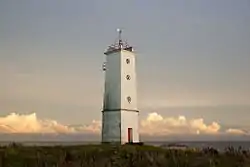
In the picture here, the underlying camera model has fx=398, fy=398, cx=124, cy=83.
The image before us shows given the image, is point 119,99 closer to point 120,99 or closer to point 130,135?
point 120,99

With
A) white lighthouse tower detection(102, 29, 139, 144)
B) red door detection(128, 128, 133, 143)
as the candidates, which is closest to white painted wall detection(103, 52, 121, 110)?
white lighthouse tower detection(102, 29, 139, 144)

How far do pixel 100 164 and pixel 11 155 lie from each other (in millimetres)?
4940

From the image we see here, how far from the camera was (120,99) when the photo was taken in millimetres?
25578

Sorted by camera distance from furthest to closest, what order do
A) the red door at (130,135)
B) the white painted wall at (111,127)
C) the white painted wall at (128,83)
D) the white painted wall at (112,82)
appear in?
the white painted wall at (112,82) < the white painted wall at (128,83) < the red door at (130,135) < the white painted wall at (111,127)

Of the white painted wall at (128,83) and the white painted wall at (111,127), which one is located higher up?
Result: the white painted wall at (128,83)

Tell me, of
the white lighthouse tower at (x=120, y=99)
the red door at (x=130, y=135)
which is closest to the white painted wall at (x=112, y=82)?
the white lighthouse tower at (x=120, y=99)

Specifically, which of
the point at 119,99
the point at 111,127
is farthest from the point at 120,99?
the point at 111,127

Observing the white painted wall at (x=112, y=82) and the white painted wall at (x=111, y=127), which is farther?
the white painted wall at (x=112, y=82)

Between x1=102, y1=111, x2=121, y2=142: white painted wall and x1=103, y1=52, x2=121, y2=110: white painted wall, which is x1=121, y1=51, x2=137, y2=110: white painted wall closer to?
x1=103, y1=52, x2=121, y2=110: white painted wall

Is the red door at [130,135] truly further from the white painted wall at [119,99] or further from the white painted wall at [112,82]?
the white painted wall at [112,82]

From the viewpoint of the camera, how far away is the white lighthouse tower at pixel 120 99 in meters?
25.4

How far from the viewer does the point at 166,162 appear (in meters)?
11.2

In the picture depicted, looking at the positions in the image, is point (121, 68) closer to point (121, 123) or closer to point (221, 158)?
point (121, 123)

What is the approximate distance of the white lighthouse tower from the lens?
25.4 metres
